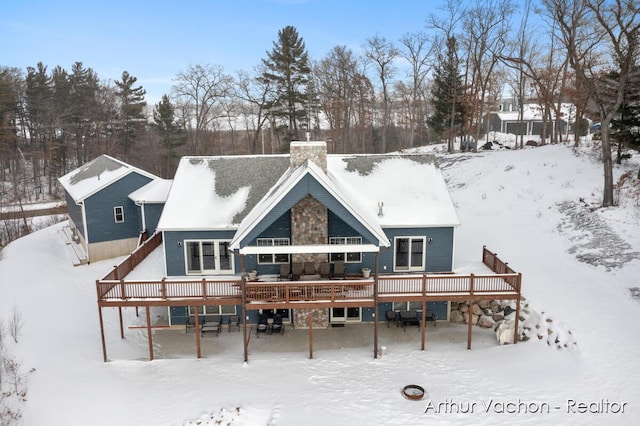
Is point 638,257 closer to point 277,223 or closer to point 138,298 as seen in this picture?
point 277,223

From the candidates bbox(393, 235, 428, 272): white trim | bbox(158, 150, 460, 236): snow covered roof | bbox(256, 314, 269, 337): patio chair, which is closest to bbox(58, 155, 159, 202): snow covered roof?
bbox(158, 150, 460, 236): snow covered roof

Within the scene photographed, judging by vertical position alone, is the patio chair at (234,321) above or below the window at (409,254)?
below

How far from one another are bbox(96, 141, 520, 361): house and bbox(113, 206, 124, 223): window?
851cm

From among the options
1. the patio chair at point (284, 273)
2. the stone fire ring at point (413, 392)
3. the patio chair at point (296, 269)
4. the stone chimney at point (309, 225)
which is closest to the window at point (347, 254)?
the stone chimney at point (309, 225)

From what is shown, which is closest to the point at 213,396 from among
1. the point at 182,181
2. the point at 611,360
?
the point at 182,181

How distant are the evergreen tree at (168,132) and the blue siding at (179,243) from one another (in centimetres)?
3257

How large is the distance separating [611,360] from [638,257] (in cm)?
655

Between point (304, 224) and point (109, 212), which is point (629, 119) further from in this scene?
point (109, 212)

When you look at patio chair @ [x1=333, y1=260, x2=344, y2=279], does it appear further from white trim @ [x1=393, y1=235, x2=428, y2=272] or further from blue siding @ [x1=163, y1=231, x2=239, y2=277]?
blue siding @ [x1=163, y1=231, x2=239, y2=277]

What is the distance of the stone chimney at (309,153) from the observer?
60.0 ft

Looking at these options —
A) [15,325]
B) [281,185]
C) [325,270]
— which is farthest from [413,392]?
[15,325]

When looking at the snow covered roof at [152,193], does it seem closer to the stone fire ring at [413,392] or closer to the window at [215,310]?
the window at [215,310]

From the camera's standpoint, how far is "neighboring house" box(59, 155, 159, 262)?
26.8 metres

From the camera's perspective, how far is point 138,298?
643 inches
